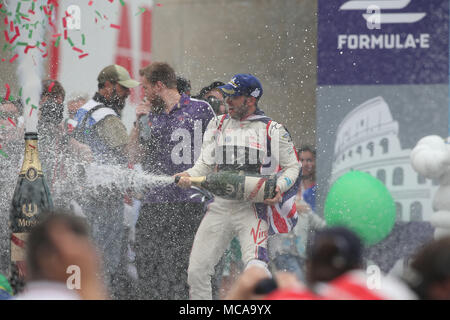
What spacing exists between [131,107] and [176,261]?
1426 mm

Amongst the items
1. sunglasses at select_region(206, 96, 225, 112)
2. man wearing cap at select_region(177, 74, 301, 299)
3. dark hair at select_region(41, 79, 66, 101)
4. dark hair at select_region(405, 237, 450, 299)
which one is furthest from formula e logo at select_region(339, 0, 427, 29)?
dark hair at select_region(405, 237, 450, 299)

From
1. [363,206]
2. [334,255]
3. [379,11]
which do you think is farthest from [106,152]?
[334,255]

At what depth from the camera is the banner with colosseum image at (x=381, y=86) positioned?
8.09 meters

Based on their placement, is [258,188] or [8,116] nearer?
[258,188]

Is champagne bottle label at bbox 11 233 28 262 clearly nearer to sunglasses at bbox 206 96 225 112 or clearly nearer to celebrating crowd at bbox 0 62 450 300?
celebrating crowd at bbox 0 62 450 300

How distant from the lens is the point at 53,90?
7.71 m

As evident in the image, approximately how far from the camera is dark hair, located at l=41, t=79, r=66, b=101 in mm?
7691

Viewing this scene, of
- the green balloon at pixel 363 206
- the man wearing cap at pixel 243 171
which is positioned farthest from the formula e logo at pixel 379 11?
the man wearing cap at pixel 243 171

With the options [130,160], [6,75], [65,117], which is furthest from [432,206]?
[6,75]

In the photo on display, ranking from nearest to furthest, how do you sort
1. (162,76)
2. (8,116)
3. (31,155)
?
(31,155)
(162,76)
(8,116)

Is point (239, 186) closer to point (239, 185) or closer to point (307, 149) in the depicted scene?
point (239, 185)

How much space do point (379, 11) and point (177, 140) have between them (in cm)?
247

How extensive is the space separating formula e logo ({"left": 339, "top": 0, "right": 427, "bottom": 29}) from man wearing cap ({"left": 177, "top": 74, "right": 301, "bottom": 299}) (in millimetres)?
2067

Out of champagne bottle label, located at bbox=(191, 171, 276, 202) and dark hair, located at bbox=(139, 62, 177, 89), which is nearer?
champagne bottle label, located at bbox=(191, 171, 276, 202)
